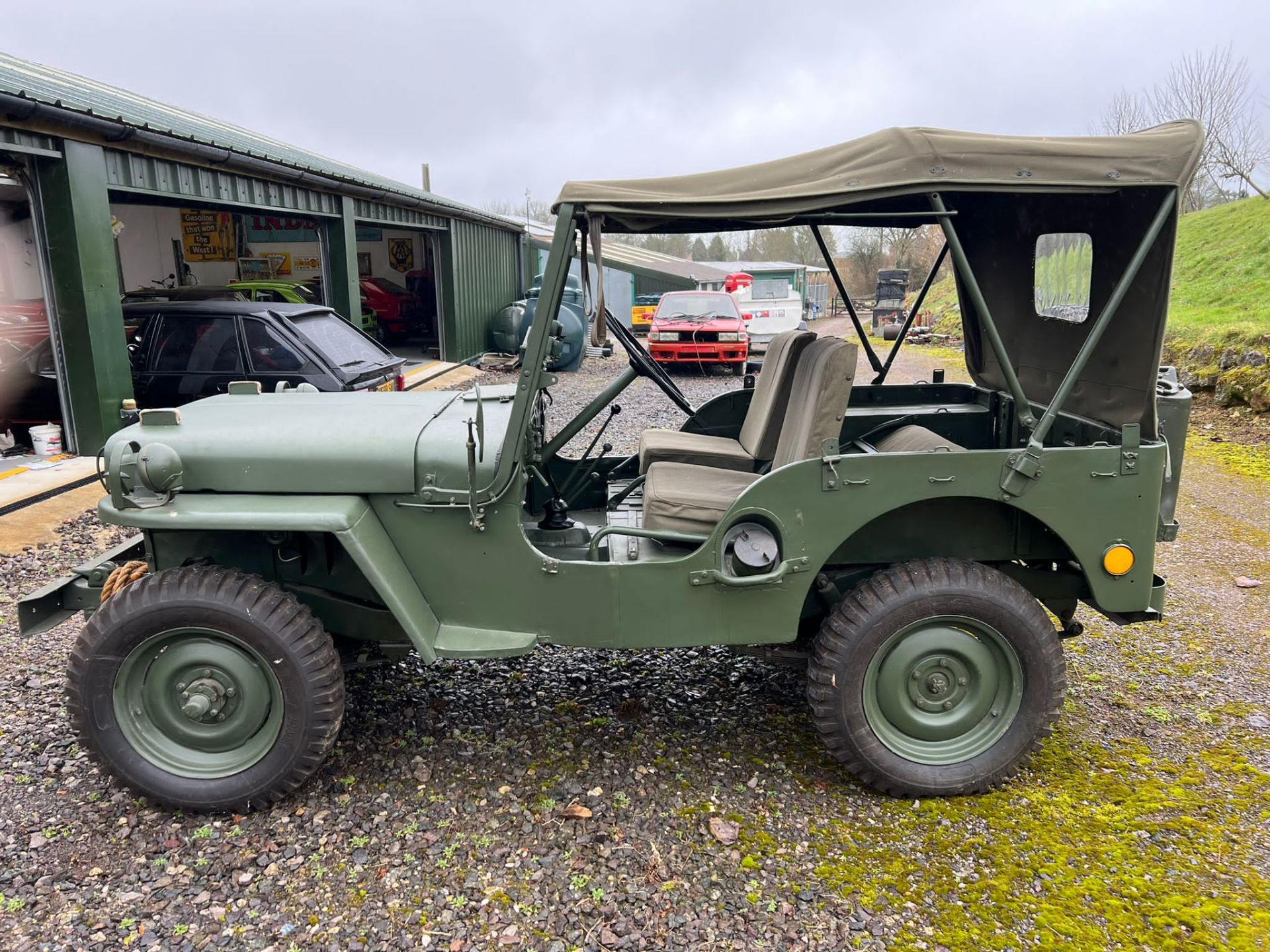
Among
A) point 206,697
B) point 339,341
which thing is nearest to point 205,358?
point 339,341

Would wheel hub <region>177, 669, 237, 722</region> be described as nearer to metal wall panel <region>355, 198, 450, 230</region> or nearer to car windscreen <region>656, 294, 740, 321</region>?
metal wall panel <region>355, 198, 450, 230</region>

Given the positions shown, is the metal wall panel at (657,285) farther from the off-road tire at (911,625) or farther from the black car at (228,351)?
the off-road tire at (911,625)

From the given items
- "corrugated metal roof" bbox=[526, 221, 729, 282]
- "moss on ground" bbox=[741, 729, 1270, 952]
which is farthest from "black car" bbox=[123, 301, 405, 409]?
"corrugated metal roof" bbox=[526, 221, 729, 282]

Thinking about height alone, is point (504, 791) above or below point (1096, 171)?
below

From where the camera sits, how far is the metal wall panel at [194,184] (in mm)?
7441

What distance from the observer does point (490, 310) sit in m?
19.5

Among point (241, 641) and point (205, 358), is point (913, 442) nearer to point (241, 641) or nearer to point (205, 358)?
point (241, 641)

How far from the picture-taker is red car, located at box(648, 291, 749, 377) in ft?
52.0

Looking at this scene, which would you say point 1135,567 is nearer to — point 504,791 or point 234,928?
point 504,791

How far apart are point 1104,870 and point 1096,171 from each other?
221cm

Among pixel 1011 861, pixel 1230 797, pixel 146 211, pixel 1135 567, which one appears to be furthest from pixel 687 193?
pixel 146 211

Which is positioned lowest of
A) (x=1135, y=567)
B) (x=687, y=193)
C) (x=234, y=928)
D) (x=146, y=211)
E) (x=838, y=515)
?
(x=234, y=928)

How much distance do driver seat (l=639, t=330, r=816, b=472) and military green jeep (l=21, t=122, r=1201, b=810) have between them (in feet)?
2.60

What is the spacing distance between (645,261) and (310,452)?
26.3 meters
